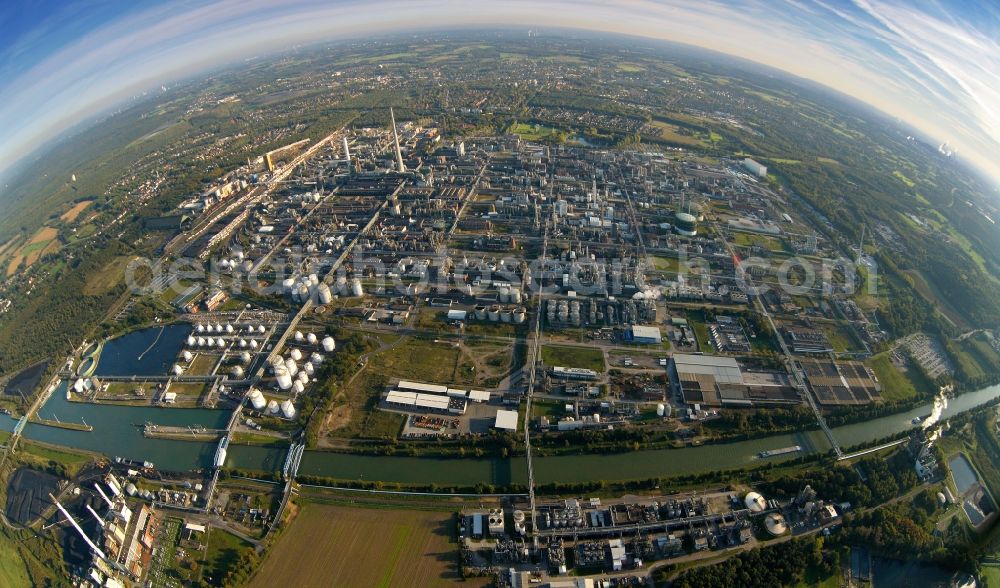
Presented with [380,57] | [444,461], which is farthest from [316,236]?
[380,57]

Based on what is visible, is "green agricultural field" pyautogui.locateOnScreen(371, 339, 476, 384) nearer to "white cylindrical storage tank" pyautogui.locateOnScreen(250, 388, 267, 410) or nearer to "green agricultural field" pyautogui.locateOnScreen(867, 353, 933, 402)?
"white cylindrical storage tank" pyautogui.locateOnScreen(250, 388, 267, 410)

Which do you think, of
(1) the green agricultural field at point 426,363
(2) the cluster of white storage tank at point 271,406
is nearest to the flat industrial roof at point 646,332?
(1) the green agricultural field at point 426,363

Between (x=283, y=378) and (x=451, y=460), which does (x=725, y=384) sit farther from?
(x=283, y=378)

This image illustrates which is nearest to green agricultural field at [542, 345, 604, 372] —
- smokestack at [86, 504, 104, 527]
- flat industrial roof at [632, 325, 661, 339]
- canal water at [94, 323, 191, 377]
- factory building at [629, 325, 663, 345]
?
factory building at [629, 325, 663, 345]

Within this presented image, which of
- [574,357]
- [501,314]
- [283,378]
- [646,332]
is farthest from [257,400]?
[646,332]

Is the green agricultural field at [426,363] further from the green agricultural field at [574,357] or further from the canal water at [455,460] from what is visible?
the canal water at [455,460]

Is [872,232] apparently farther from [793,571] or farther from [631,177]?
[793,571]
